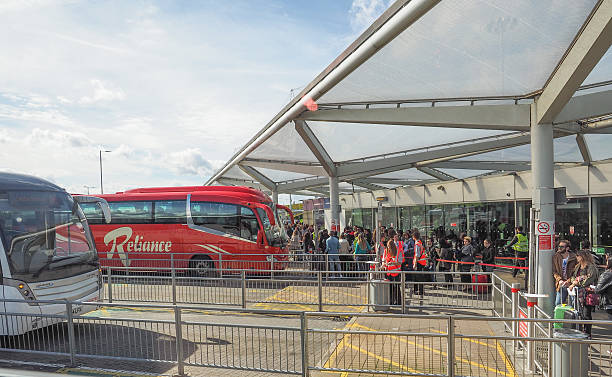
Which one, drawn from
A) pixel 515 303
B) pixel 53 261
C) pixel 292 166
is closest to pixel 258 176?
pixel 292 166

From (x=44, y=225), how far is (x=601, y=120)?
1480cm

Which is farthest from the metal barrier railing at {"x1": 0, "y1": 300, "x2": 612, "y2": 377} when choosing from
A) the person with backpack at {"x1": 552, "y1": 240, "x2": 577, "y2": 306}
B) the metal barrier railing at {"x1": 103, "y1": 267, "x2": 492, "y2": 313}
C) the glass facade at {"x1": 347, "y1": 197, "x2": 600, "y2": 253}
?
the glass facade at {"x1": 347, "y1": 197, "x2": 600, "y2": 253}

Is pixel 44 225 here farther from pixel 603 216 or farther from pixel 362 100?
pixel 603 216

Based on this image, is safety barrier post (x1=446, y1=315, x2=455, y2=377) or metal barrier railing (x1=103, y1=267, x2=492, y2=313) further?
metal barrier railing (x1=103, y1=267, x2=492, y2=313)

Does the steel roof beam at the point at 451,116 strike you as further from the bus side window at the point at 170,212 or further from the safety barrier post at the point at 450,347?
the safety barrier post at the point at 450,347

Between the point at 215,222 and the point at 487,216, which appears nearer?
the point at 215,222

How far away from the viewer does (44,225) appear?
27.3ft

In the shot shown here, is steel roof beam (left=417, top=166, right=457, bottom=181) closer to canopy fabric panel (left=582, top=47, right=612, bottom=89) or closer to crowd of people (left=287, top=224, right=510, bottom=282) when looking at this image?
crowd of people (left=287, top=224, right=510, bottom=282)

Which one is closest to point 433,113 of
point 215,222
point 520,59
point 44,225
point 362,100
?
point 362,100

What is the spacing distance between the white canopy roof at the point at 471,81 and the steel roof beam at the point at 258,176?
556 inches

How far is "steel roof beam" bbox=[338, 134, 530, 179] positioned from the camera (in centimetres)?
1692

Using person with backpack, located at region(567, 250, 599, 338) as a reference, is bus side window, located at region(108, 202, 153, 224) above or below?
above

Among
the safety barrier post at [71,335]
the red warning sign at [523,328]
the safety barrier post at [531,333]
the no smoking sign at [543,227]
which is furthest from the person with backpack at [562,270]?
the safety barrier post at [71,335]

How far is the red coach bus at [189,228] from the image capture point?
16266 millimetres
